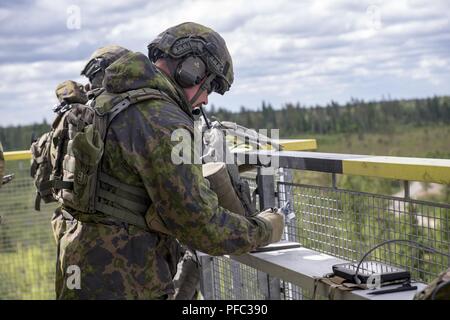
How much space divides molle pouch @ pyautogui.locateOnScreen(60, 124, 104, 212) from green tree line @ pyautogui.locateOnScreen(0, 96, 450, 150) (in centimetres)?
6150

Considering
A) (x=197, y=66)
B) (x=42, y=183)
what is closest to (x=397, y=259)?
(x=197, y=66)

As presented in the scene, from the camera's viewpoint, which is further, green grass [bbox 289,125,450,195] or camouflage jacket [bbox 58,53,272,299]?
green grass [bbox 289,125,450,195]

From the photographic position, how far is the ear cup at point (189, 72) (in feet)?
10.9

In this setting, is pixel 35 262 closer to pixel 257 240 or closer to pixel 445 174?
pixel 257 240

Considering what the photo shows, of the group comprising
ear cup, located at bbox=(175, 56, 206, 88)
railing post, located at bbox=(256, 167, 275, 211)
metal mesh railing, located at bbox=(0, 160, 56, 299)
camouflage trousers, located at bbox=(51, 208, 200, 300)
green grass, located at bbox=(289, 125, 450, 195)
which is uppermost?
ear cup, located at bbox=(175, 56, 206, 88)

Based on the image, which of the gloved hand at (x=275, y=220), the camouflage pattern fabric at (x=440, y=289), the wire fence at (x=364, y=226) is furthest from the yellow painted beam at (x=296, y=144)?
the camouflage pattern fabric at (x=440, y=289)

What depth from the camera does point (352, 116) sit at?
76062 millimetres

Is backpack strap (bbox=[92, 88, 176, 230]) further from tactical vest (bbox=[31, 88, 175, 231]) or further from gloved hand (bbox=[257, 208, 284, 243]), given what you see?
gloved hand (bbox=[257, 208, 284, 243])

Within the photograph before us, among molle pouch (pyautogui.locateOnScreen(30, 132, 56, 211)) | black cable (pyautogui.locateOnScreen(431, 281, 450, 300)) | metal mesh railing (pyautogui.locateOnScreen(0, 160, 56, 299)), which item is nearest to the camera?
black cable (pyautogui.locateOnScreen(431, 281, 450, 300))

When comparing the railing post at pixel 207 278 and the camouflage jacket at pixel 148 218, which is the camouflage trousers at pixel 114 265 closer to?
the camouflage jacket at pixel 148 218

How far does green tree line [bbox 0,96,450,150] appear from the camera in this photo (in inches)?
2741

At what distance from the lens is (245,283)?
4457 mm

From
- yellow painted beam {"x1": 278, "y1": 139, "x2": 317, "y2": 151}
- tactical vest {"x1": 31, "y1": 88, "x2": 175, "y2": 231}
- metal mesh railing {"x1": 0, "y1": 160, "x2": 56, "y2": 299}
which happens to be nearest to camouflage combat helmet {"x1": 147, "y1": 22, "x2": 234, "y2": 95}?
tactical vest {"x1": 31, "y1": 88, "x2": 175, "y2": 231}

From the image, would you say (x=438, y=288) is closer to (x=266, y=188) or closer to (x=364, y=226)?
(x=364, y=226)
